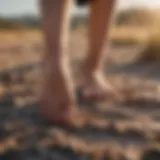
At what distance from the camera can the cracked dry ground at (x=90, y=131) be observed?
2.11 feet

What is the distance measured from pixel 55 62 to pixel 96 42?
0.85ft

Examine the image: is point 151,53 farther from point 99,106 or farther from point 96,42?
point 99,106

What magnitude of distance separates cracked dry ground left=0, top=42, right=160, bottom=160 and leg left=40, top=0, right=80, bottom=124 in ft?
0.12

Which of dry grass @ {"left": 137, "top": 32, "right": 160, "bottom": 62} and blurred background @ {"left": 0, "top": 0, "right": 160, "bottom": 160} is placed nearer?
blurred background @ {"left": 0, "top": 0, "right": 160, "bottom": 160}

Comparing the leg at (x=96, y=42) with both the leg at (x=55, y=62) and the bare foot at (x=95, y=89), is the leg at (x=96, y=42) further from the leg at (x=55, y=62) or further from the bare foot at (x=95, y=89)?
the leg at (x=55, y=62)

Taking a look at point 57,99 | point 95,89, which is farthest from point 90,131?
point 95,89

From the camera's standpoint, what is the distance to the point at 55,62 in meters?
0.80

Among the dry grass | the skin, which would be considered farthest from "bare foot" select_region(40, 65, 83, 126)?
the dry grass

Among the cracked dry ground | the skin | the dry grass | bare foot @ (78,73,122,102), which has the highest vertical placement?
the skin

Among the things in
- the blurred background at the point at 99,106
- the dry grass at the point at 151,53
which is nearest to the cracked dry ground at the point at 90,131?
the blurred background at the point at 99,106

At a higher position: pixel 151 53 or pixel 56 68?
pixel 56 68

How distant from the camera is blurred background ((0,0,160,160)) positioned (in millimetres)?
671

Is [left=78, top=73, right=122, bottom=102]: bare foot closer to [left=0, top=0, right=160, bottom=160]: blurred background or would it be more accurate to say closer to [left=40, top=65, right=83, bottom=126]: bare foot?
[left=0, top=0, right=160, bottom=160]: blurred background

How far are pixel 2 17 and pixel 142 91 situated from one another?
1.14 meters
